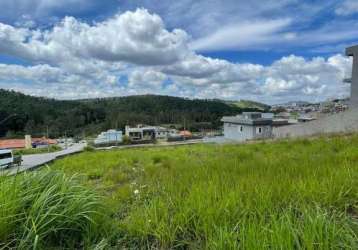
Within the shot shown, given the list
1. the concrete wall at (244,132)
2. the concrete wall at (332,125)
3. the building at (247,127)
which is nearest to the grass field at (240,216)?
the concrete wall at (332,125)

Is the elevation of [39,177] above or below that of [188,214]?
above

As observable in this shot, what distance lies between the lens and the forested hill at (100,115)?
62469mm

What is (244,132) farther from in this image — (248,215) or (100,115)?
(100,115)

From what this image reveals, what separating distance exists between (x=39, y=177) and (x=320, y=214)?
7.91 feet

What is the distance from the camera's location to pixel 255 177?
290 centimetres

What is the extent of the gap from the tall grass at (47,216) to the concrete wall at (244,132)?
2284 centimetres

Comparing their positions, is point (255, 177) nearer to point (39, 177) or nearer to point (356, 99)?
point (39, 177)

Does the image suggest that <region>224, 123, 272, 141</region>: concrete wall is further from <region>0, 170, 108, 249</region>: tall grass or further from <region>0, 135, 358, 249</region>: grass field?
<region>0, 170, 108, 249</region>: tall grass

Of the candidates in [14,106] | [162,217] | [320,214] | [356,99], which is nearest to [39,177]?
[162,217]

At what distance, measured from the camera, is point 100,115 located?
8062cm

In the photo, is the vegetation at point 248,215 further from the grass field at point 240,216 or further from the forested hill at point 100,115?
the forested hill at point 100,115

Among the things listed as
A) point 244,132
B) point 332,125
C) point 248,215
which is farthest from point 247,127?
point 248,215

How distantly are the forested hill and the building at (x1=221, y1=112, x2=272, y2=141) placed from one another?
43.1 metres

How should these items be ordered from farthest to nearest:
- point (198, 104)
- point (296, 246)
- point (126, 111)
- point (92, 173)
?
point (198, 104)
point (126, 111)
point (92, 173)
point (296, 246)
